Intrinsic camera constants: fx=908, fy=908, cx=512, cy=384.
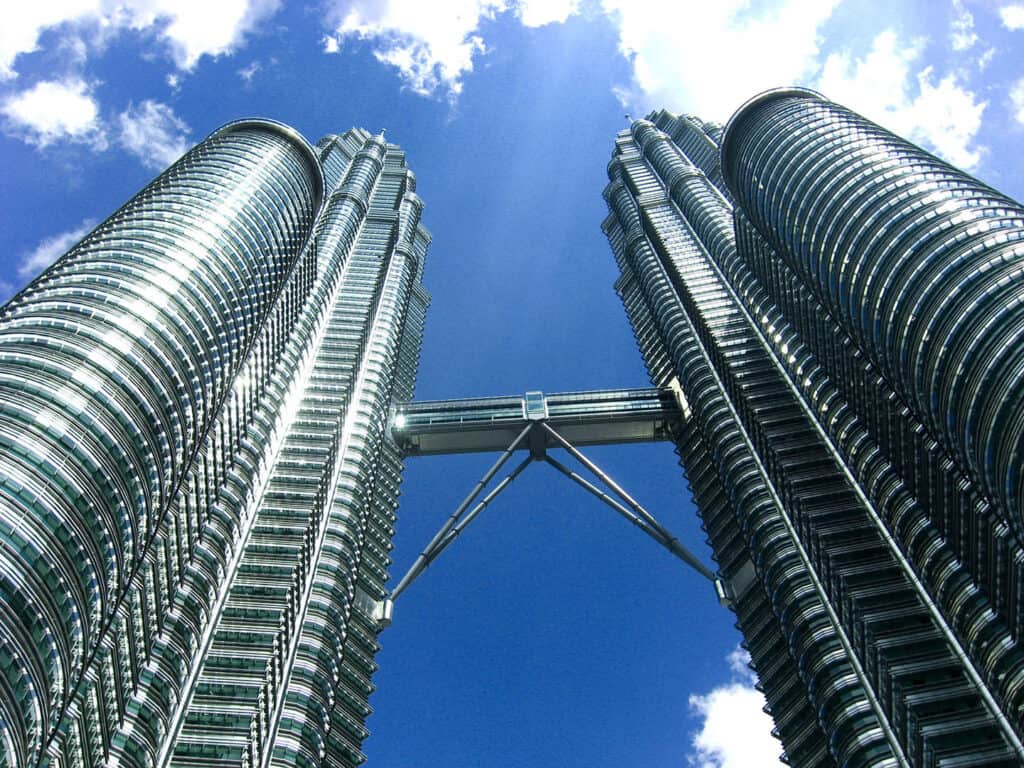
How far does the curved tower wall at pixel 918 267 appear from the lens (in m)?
52.7

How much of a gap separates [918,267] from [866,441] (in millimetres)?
21277

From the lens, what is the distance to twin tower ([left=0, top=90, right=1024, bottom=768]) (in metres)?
50.2

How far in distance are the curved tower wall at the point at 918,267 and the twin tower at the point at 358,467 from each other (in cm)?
23

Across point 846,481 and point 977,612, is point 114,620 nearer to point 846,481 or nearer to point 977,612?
point 977,612

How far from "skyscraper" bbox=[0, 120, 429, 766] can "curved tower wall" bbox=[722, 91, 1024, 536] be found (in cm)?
4624

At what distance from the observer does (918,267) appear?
6106 cm

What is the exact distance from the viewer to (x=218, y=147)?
89.8 meters

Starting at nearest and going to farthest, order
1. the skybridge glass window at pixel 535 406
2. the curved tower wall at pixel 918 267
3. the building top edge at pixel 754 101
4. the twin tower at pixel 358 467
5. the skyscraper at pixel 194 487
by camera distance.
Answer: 1. the skyscraper at pixel 194 487
2. the twin tower at pixel 358 467
3. the curved tower wall at pixel 918 267
4. the building top edge at pixel 754 101
5. the skybridge glass window at pixel 535 406

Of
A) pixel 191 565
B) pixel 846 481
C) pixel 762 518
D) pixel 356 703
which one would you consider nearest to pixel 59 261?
pixel 191 565

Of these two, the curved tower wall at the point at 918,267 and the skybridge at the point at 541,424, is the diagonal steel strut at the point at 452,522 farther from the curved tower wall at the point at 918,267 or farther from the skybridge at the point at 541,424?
the curved tower wall at the point at 918,267

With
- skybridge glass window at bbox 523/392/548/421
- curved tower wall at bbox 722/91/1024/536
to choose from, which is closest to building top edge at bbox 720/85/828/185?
curved tower wall at bbox 722/91/1024/536

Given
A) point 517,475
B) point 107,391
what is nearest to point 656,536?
point 517,475

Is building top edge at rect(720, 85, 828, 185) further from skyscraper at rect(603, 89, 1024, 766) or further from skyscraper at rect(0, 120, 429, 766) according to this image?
skyscraper at rect(0, 120, 429, 766)

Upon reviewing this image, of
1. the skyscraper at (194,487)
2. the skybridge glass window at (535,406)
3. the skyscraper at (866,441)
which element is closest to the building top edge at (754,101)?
the skyscraper at (866,441)
